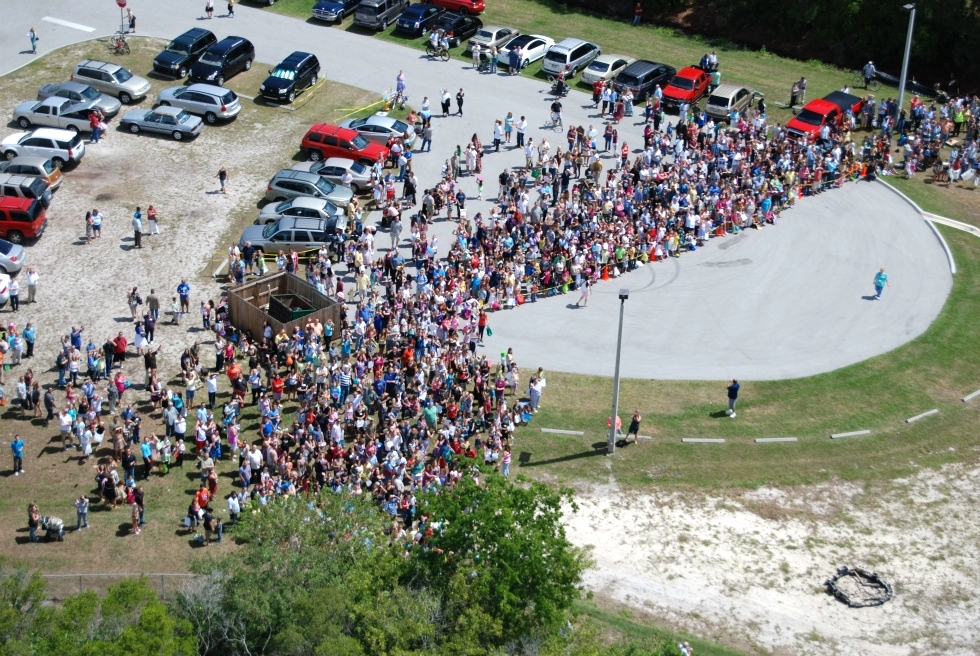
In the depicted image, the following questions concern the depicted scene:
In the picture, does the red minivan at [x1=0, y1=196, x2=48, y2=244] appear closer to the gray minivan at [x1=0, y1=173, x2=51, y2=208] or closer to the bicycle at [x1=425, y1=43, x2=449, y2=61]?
the gray minivan at [x1=0, y1=173, x2=51, y2=208]

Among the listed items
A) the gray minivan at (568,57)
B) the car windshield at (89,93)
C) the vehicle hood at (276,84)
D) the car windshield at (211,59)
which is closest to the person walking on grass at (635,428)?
the gray minivan at (568,57)

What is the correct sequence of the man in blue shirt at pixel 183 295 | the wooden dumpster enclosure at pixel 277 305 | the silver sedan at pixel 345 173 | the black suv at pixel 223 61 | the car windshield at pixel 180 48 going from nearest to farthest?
the wooden dumpster enclosure at pixel 277 305 < the man in blue shirt at pixel 183 295 < the silver sedan at pixel 345 173 < the black suv at pixel 223 61 < the car windshield at pixel 180 48

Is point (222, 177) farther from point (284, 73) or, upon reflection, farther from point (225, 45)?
point (225, 45)

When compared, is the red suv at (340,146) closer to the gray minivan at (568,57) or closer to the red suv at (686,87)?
the gray minivan at (568,57)

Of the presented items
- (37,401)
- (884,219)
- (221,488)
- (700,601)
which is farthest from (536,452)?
(884,219)

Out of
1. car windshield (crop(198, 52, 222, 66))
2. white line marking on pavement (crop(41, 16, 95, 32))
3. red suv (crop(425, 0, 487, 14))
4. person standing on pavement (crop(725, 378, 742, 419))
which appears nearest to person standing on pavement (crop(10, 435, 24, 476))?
person standing on pavement (crop(725, 378, 742, 419))

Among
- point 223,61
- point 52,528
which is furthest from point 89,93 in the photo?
point 52,528
